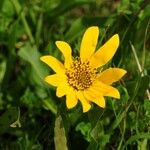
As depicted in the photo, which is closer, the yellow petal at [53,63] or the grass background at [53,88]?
the yellow petal at [53,63]

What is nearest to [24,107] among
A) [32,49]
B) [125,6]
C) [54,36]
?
[32,49]

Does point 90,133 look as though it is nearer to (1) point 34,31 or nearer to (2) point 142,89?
(2) point 142,89

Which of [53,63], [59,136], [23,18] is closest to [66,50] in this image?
[53,63]

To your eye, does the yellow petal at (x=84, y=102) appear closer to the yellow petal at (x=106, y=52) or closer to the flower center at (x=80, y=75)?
the flower center at (x=80, y=75)

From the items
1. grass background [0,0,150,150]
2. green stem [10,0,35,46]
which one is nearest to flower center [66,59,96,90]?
grass background [0,0,150,150]

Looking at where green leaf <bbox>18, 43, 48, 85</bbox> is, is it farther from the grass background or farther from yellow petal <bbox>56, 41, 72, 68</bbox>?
yellow petal <bbox>56, 41, 72, 68</bbox>

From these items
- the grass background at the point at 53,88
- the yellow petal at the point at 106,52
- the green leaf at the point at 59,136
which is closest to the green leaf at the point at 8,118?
the grass background at the point at 53,88

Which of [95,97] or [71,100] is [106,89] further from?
[71,100]
